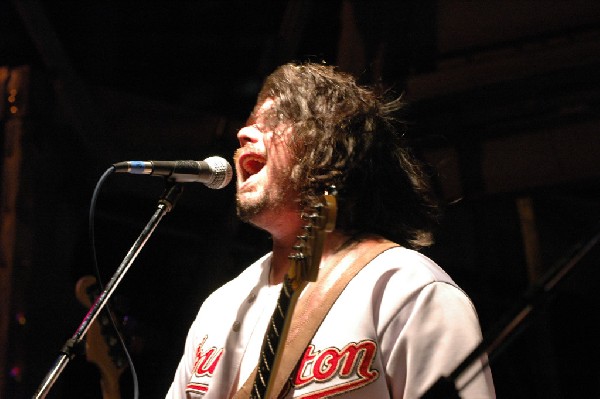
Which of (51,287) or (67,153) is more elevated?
(67,153)

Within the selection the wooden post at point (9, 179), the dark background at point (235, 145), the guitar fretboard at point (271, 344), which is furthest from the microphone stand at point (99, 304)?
the wooden post at point (9, 179)

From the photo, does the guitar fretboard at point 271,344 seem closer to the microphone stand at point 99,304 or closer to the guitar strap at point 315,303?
the guitar strap at point 315,303

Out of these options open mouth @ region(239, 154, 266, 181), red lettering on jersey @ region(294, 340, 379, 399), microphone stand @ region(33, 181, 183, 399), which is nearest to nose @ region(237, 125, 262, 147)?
open mouth @ region(239, 154, 266, 181)

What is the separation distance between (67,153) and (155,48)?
1.16 meters

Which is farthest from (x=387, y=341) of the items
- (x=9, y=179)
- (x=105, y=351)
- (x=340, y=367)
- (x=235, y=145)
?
(x=9, y=179)

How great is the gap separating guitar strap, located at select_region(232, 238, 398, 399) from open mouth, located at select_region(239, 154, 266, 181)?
0.42 m

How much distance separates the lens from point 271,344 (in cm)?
191

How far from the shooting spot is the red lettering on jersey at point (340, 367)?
185 cm

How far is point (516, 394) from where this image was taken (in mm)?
3496

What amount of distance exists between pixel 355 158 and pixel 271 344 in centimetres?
74

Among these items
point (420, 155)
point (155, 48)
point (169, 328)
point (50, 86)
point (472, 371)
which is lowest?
point (472, 371)

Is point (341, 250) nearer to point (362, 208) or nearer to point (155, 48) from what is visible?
point (362, 208)

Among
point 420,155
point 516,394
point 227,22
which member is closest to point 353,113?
point 420,155

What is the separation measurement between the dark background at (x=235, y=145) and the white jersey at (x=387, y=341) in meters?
1.19
